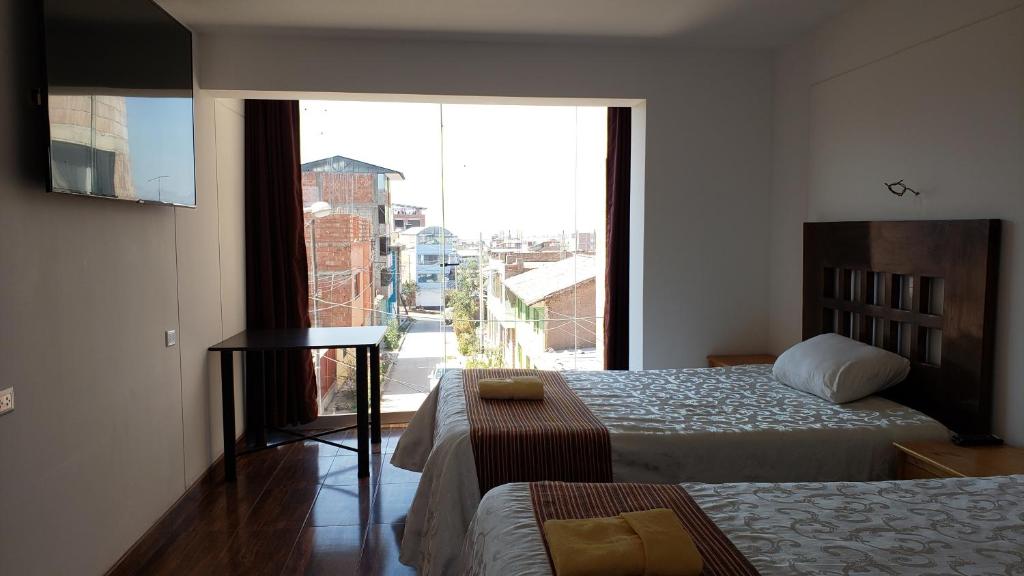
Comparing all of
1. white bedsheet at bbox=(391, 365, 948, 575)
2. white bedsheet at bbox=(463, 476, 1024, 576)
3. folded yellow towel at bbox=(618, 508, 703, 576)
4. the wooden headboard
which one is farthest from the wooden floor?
the wooden headboard

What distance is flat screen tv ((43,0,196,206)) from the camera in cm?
245

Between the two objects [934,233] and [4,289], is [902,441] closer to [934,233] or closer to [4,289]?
[934,233]

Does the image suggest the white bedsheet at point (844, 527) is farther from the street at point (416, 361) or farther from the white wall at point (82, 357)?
the street at point (416, 361)

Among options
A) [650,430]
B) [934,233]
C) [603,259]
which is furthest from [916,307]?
[603,259]

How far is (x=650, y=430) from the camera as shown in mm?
2857

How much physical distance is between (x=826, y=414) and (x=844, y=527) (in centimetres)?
121

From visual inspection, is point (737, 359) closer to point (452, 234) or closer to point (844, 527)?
point (452, 234)

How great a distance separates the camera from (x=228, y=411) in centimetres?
408

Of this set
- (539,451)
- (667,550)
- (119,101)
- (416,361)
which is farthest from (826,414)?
(119,101)

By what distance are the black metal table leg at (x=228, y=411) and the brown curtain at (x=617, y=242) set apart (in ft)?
8.75

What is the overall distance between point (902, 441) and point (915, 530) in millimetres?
1006

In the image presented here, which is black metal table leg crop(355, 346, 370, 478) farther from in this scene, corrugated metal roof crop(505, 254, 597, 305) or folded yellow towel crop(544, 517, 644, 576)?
folded yellow towel crop(544, 517, 644, 576)


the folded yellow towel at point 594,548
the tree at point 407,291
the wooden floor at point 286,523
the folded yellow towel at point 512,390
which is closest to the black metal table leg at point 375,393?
the wooden floor at point 286,523

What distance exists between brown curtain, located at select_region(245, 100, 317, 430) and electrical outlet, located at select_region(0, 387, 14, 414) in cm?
251
